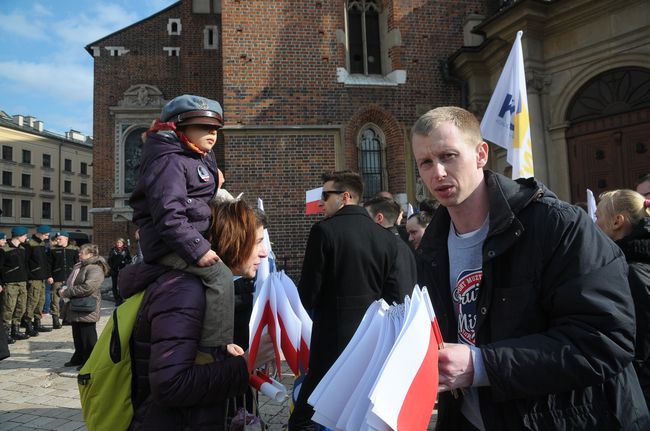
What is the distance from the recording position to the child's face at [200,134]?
253 centimetres

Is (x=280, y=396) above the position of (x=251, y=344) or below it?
below

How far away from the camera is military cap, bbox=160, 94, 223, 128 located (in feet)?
8.08

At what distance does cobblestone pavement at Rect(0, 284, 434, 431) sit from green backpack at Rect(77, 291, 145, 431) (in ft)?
9.36

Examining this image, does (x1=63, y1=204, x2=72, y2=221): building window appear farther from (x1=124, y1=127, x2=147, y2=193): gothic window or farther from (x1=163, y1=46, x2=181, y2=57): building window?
(x1=163, y1=46, x2=181, y2=57): building window

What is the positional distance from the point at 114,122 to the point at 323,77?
34.4ft

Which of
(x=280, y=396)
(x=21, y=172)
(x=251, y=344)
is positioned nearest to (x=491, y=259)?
(x=280, y=396)

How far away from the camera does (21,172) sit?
49969 millimetres

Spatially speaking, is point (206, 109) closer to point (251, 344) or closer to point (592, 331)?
point (251, 344)

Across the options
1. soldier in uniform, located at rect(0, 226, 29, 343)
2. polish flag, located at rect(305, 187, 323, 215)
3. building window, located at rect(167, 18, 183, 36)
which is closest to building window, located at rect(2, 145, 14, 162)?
building window, located at rect(167, 18, 183, 36)

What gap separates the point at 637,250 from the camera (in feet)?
8.54

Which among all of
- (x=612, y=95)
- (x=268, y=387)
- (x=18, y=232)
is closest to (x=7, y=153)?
(x=18, y=232)

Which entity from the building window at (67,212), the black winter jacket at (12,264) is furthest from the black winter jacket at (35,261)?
the building window at (67,212)

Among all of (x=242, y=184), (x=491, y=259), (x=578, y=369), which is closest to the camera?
(x=578, y=369)

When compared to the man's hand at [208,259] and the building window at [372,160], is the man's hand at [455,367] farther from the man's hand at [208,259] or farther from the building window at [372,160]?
the building window at [372,160]
